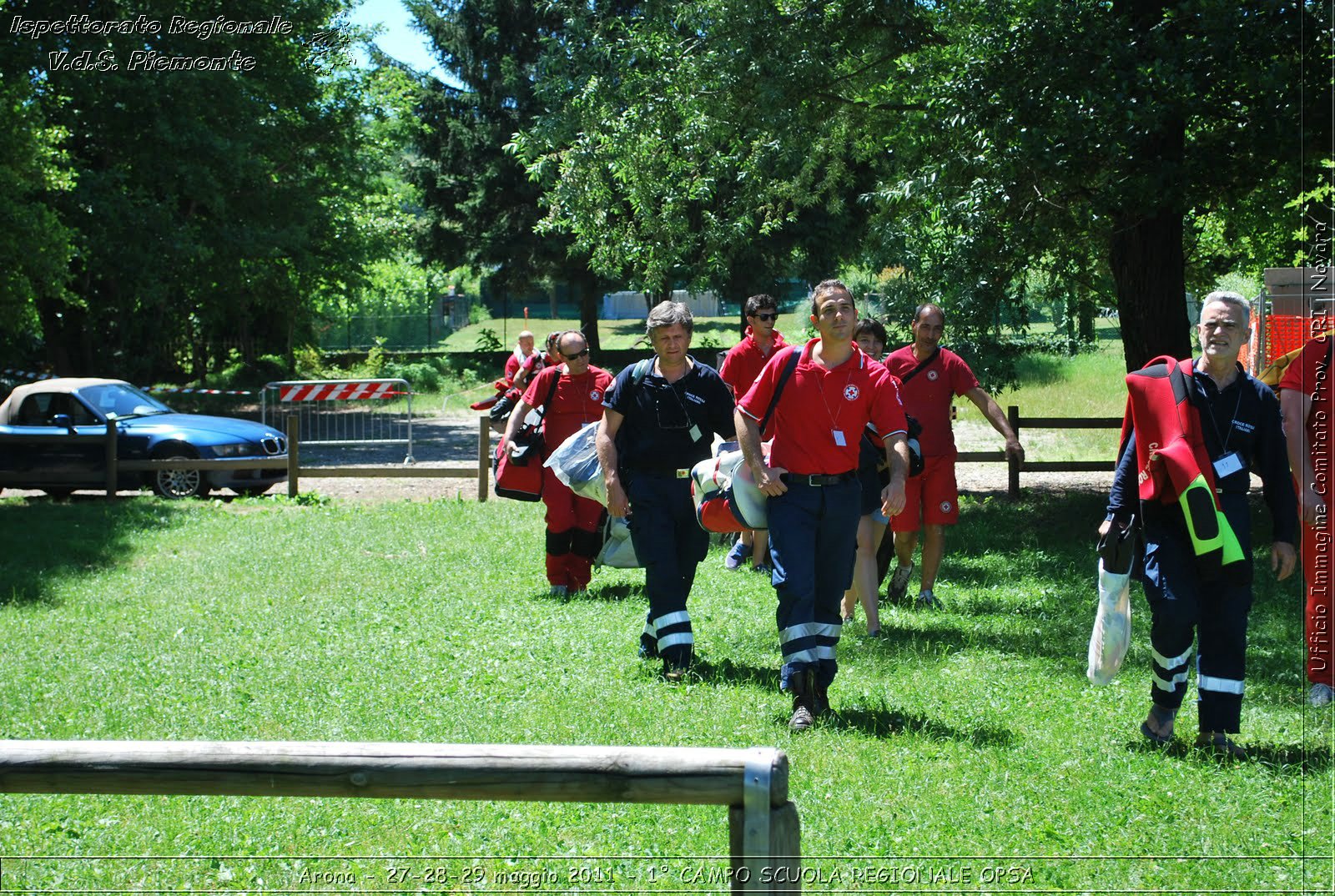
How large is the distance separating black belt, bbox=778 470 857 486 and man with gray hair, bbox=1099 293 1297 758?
134 cm

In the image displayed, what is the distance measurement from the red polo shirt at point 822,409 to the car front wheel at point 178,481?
12896 millimetres

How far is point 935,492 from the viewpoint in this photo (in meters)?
8.98

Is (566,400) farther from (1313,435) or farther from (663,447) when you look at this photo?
(1313,435)

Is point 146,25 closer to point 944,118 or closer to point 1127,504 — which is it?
point 944,118

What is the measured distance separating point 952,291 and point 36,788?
34.9 ft

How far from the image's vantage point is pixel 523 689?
7.09 m

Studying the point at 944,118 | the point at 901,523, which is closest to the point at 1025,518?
the point at 944,118

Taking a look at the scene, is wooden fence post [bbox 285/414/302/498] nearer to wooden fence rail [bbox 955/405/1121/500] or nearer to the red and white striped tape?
the red and white striped tape

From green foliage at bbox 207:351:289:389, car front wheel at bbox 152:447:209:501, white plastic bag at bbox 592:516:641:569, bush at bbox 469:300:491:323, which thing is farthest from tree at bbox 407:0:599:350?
bush at bbox 469:300:491:323

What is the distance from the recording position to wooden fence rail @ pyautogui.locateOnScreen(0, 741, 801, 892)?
3051mm

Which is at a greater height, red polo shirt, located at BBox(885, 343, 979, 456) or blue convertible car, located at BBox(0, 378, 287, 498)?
red polo shirt, located at BBox(885, 343, 979, 456)

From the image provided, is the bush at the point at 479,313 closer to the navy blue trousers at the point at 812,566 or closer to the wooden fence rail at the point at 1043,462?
the wooden fence rail at the point at 1043,462

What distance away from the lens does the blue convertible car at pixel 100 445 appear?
17.4 m

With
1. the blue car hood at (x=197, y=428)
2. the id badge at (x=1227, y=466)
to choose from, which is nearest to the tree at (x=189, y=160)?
the blue car hood at (x=197, y=428)
